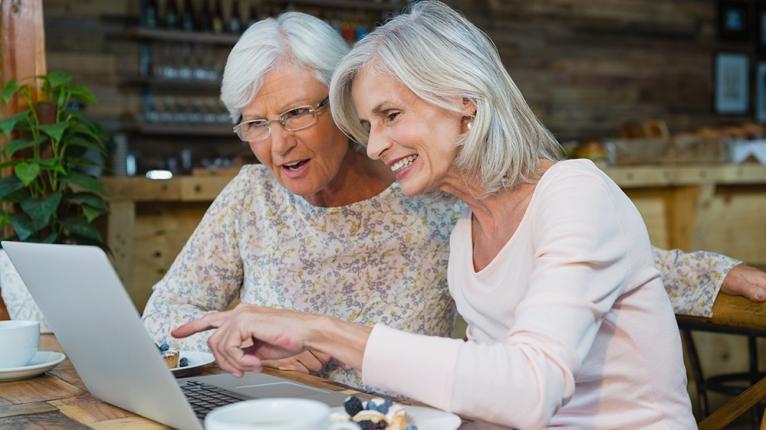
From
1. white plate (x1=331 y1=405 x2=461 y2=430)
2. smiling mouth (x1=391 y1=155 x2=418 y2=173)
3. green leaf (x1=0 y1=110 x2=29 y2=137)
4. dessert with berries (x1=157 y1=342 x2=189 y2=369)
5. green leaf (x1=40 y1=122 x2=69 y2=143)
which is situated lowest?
dessert with berries (x1=157 y1=342 x2=189 y2=369)

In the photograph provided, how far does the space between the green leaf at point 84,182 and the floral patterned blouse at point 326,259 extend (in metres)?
0.85

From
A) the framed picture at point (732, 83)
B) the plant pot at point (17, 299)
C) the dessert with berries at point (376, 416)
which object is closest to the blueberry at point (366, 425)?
the dessert with berries at point (376, 416)

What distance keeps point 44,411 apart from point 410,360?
54 centimetres

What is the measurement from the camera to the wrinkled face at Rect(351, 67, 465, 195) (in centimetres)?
162

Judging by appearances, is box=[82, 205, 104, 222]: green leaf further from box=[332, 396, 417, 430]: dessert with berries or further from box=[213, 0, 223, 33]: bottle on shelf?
box=[213, 0, 223, 33]: bottle on shelf

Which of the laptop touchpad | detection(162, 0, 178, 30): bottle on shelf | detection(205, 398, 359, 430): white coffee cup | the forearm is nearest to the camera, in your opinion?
detection(205, 398, 359, 430): white coffee cup

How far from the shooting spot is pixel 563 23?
7254mm

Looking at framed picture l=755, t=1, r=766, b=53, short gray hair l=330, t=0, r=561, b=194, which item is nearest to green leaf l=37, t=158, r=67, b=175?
short gray hair l=330, t=0, r=561, b=194

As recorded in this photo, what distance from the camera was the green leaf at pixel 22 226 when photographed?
288 cm

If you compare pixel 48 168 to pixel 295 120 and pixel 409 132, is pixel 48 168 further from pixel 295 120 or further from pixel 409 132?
pixel 409 132

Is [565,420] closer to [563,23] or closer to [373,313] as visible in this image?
[373,313]

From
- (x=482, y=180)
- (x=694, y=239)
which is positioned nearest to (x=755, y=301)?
(x=482, y=180)

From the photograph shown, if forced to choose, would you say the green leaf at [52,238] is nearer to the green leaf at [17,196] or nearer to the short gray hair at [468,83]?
the green leaf at [17,196]

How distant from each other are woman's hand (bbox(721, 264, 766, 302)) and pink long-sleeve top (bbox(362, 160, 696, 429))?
23 centimetres
